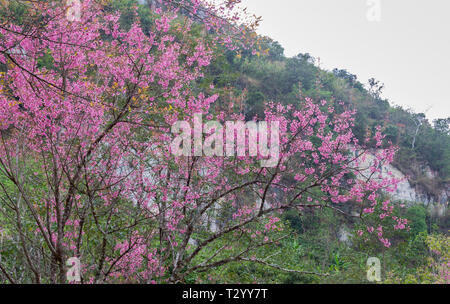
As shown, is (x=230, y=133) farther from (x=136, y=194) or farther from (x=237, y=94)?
(x=237, y=94)

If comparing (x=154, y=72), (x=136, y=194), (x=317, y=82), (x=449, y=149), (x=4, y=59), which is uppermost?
(x=317, y=82)

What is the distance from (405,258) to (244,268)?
285 inches

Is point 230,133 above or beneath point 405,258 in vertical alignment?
above

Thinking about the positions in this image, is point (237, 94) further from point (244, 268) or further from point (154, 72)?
point (154, 72)

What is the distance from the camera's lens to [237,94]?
17.6 metres

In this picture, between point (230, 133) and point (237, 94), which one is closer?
point (230, 133)

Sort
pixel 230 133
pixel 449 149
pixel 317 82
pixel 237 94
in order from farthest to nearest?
pixel 449 149 → pixel 317 82 → pixel 237 94 → pixel 230 133

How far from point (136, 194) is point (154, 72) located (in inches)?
66.0
